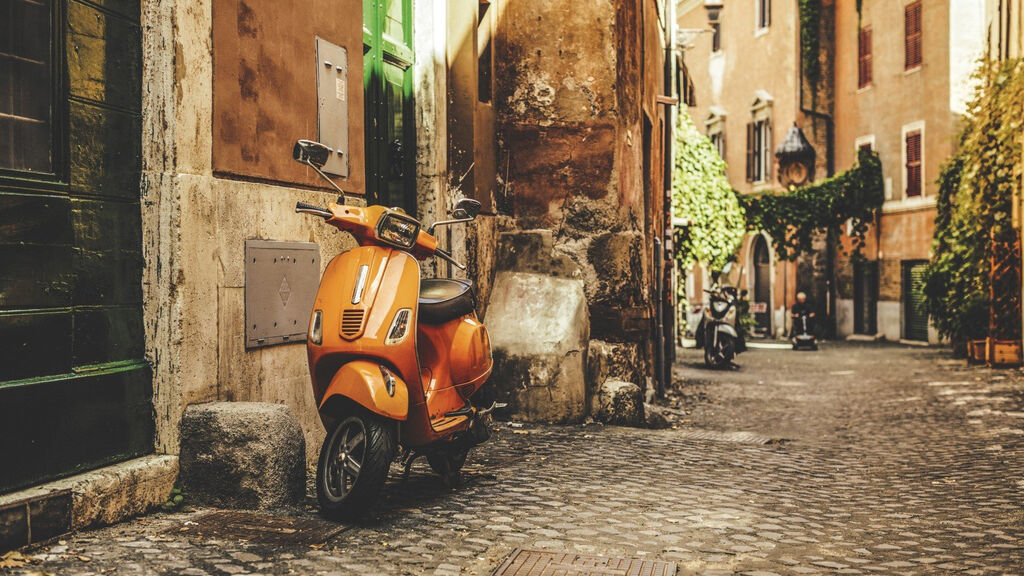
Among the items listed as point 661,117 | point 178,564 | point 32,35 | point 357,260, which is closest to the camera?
point 178,564

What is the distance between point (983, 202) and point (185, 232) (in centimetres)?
1451

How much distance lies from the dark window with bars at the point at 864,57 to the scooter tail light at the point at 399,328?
26808 mm

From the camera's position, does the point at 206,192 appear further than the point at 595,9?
No

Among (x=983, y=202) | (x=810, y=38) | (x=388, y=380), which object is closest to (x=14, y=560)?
(x=388, y=380)

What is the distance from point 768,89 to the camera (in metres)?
31.9

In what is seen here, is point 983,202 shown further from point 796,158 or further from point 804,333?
point 796,158

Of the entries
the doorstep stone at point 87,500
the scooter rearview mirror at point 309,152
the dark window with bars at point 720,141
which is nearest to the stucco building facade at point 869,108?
the dark window with bars at point 720,141

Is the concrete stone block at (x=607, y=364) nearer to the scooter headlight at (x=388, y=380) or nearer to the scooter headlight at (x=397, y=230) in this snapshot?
the scooter headlight at (x=397, y=230)

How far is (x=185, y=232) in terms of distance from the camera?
15.0 feet

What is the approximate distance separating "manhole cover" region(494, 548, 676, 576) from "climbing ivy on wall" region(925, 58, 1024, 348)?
44.1 ft

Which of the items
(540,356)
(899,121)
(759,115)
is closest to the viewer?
(540,356)

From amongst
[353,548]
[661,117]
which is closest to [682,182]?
[661,117]

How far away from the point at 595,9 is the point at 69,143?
18.5ft

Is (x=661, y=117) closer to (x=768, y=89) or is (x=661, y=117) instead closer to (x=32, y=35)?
(x=32, y=35)
